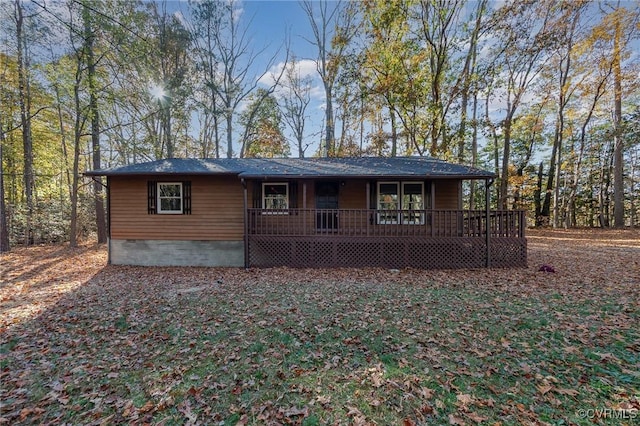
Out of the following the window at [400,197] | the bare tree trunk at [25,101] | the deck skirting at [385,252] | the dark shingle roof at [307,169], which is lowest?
the deck skirting at [385,252]

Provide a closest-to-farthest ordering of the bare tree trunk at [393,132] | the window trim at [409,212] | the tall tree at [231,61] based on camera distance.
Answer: the window trim at [409,212] → the bare tree trunk at [393,132] → the tall tree at [231,61]

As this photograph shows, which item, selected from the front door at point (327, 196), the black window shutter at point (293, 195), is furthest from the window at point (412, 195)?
the black window shutter at point (293, 195)

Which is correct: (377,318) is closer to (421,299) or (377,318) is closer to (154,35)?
(421,299)

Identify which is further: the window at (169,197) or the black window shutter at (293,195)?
the black window shutter at (293,195)

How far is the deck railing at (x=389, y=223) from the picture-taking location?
8859 millimetres

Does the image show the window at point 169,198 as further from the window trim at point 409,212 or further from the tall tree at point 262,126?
the tall tree at point 262,126

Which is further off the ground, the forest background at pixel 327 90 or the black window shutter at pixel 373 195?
the forest background at pixel 327 90

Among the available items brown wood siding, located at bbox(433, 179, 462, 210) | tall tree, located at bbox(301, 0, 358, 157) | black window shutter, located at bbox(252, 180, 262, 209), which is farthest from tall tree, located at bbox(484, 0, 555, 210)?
black window shutter, located at bbox(252, 180, 262, 209)

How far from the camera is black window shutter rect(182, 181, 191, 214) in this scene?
32.2ft

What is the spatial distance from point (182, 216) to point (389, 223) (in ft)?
24.2

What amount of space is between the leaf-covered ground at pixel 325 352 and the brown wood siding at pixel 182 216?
2.80 m

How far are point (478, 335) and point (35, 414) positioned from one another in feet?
18.3

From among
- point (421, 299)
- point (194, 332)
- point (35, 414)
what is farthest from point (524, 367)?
point (35, 414)

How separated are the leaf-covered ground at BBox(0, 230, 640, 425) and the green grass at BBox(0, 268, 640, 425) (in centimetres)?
2
